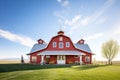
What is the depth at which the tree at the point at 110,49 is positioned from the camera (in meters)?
60.4

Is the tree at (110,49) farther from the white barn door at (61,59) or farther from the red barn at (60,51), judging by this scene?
the white barn door at (61,59)

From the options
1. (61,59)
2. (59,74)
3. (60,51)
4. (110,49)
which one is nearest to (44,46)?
(60,51)

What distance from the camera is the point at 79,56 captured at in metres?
44.3

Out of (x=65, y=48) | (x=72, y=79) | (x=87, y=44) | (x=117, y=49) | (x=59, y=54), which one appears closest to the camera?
(x=72, y=79)

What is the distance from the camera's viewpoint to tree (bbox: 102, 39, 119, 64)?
6038cm

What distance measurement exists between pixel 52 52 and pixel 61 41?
4052 millimetres

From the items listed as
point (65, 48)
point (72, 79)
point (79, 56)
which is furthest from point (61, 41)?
point (72, 79)

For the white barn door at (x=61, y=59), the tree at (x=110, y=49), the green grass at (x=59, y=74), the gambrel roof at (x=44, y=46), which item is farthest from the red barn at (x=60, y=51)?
the green grass at (x=59, y=74)

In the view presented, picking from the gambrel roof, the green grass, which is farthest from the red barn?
the green grass

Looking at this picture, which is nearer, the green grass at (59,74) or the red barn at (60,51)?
the green grass at (59,74)

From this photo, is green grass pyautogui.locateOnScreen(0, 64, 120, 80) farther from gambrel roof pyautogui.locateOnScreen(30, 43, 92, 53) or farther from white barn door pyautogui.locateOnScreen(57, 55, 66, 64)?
gambrel roof pyautogui.locateOnScreen(30, 43, 92, 53)

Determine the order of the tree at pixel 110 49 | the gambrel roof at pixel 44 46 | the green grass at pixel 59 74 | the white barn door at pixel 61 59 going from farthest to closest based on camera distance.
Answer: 1. the tree at pixel 110 49
2. the gambrel roof at pixel 44 46
3. the white barn door at pixel 61 59
4. the green grass at pixel 59 74

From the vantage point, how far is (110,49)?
60.9 metres

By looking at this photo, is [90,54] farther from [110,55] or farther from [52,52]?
[110,55]
